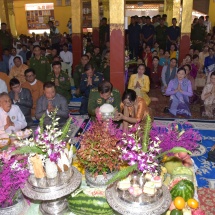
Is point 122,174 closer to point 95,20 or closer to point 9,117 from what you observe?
point 9,117

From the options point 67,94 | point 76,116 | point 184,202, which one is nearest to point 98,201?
point 184,202

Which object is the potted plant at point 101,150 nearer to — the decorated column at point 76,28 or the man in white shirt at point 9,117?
the man in white shirt at point 9,117

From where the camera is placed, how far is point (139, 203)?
6.59 ft

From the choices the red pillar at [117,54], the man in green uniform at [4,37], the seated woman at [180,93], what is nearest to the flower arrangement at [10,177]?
the red pillar at [117,54]

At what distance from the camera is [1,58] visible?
9844 millimetres

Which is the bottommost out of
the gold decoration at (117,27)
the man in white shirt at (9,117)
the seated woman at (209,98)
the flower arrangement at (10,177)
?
the seated woman at (209,98)

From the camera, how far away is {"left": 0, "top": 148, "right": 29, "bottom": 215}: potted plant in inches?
82.7

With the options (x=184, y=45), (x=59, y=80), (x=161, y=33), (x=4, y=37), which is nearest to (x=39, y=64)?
(x=59, y=80)

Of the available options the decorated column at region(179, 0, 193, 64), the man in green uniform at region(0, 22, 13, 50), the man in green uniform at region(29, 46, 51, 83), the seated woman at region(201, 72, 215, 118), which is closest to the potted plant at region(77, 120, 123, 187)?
the seated woman at region(201, 72, 215, 118)

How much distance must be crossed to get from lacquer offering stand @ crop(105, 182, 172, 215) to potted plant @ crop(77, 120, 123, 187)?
29 centimetres

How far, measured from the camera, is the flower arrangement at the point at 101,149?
7.61ft

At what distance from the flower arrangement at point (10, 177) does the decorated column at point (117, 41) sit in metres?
4.09

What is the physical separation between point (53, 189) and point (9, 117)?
2451mm

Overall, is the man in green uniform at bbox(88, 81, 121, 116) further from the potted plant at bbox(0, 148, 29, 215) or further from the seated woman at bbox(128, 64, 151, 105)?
the potted plant at bbox(0, 148, 29, 215)
